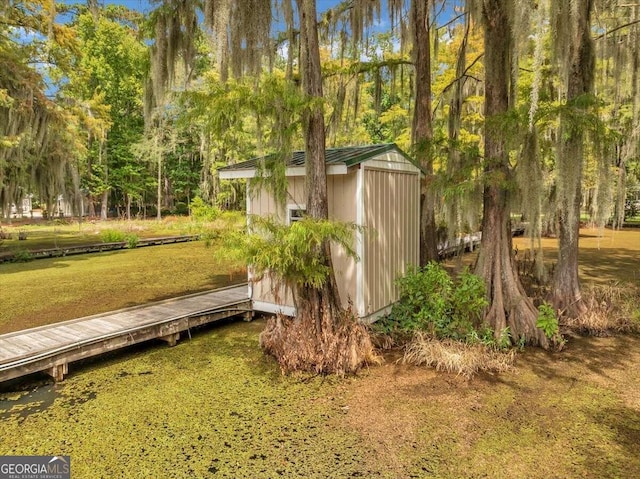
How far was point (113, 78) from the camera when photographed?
87.4ft

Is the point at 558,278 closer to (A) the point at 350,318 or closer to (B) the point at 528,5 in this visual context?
(A) the point at 350,318

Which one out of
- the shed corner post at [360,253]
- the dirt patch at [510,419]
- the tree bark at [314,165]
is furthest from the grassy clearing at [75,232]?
the dirt patch at [510,419]

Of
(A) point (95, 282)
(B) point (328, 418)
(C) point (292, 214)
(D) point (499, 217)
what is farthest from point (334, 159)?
(A) point (95, 282)

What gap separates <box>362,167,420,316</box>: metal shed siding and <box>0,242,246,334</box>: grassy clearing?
5.99 ft

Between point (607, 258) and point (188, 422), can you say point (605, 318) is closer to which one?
point (188, 422)

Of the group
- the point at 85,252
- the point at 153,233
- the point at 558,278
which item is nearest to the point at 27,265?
the point at 85,252

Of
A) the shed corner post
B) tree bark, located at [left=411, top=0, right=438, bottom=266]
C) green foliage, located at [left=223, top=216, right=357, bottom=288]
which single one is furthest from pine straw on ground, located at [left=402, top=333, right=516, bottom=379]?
tree bark, located at [left=411, top=0, right=438, bottom=266]

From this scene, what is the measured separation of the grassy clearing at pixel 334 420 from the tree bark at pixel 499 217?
1.68ft

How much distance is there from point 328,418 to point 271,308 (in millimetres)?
2893

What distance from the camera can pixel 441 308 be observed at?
5.04 metres

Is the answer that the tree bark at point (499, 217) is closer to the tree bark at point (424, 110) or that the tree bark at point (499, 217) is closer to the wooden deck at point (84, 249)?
the tree bark at point (424, 110)

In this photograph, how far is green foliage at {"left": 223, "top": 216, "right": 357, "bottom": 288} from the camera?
3.97 meters

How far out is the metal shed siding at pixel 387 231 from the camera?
539 centimetres

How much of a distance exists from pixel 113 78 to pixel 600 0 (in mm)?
28552
